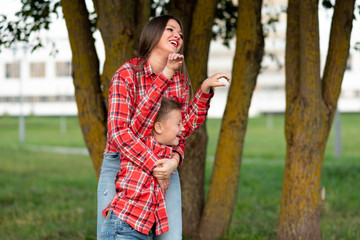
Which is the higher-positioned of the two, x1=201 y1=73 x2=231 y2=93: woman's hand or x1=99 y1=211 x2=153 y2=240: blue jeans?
x1=201 y1=73 x2=231 y2=93: woman's hand

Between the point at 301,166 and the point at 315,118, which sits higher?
the point at 315,118

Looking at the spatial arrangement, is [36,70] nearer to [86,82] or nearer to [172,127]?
[86,82]

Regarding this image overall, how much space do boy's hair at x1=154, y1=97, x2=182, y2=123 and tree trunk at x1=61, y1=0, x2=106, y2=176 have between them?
1516mm

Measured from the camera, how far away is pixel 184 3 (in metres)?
4.87

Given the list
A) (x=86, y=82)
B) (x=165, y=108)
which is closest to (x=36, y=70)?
(x=86, y=82)

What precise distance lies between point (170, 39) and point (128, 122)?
53 cm

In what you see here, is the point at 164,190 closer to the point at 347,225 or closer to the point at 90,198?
→ the point at 347,225

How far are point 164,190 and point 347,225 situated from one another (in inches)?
146

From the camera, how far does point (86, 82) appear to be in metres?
4.24

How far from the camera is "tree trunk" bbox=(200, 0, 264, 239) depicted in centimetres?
456

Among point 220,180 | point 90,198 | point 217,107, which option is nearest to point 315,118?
point 220,180

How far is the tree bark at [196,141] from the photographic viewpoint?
4.62m

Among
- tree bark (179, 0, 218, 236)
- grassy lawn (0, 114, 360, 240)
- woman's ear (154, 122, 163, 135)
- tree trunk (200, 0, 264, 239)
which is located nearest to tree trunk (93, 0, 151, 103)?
tree bark (179, 0, 218, 236)

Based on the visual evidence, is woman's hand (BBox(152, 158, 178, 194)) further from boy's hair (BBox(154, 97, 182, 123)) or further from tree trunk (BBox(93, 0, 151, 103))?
tree trunk (BBox(93, 0, 151, 103))
